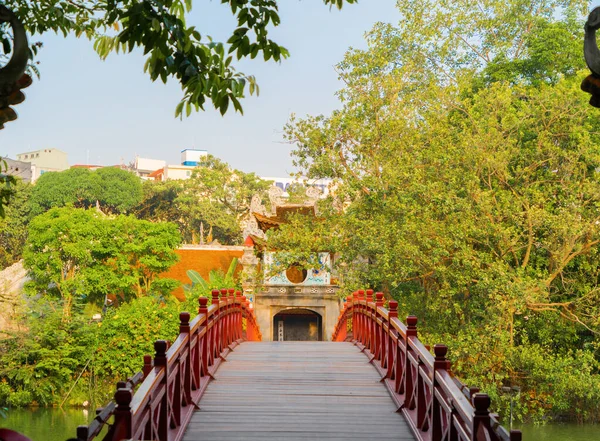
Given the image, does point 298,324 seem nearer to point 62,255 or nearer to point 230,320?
point 62,255

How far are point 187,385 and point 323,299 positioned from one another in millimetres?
16681

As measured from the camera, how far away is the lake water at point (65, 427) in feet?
55.2

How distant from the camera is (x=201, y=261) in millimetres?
27609

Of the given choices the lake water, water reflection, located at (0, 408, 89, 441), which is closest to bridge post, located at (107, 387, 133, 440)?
the lake water

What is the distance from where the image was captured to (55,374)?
2056 centimetres

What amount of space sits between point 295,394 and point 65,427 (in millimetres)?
13279

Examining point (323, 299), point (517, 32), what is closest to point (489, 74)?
point (517, 32)

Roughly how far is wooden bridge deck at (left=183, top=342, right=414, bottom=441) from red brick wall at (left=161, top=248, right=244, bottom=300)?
58.7 ft

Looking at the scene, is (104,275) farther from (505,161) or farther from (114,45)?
(114,45)

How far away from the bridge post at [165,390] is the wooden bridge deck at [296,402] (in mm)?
466

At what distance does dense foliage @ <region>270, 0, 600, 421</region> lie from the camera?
14984 mm

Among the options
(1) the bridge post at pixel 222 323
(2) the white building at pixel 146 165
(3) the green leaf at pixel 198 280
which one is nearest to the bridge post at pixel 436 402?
(1) the bridge post at pixel 222 323

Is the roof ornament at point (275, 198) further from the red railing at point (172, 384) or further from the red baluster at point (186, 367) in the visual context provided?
the red baluster at point (186, 367)

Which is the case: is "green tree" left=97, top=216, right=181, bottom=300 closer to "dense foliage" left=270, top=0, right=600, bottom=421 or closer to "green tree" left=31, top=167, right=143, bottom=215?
"dense foliage" left=270, top=0, right=600, bottom=421
